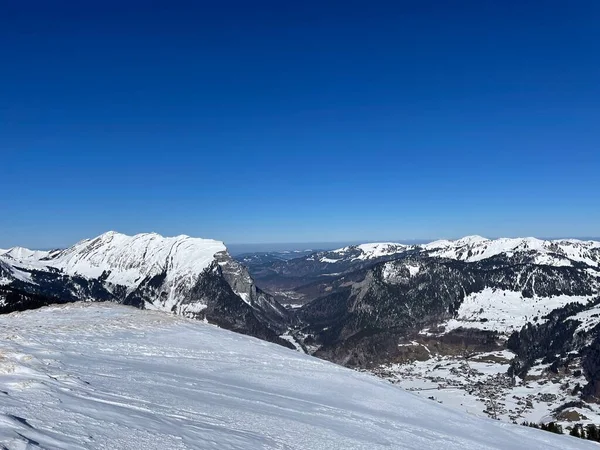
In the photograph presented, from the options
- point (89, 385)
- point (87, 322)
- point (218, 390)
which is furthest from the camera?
point (87, 322)

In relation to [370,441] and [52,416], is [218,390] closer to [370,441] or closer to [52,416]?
[370,441]

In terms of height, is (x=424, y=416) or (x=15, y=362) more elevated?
(x=15, y=362)

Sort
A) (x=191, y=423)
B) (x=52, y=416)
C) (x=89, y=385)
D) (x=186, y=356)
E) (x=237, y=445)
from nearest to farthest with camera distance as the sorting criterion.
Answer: (x=52, y=416), (x=237, y=445), (x=191, y=423), (x=89, y=385), (x=186, y=356)

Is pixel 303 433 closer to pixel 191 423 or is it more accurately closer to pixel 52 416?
pixel 191 423

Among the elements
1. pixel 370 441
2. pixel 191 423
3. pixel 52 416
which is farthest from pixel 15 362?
pixel 370 441

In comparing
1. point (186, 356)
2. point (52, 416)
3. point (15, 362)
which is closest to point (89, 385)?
point (15, 362)

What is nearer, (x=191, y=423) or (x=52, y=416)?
(x=52, y=416)
